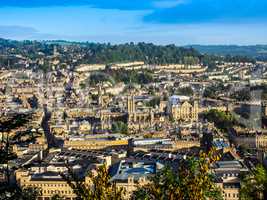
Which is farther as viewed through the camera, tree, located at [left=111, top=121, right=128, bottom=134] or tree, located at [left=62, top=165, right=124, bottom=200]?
tree, located at [left=111, top=121, right=128, bottom=134]

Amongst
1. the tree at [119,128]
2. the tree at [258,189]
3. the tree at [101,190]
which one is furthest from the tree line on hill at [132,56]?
the tree at [101,190]

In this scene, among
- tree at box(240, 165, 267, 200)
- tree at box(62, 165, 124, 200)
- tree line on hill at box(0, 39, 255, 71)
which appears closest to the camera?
tree at box(62, 165, 124, 200)

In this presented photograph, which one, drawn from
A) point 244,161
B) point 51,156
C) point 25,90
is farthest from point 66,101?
point 244,161

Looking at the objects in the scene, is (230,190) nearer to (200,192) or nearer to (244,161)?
(244,161)

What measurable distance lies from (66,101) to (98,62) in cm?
2078

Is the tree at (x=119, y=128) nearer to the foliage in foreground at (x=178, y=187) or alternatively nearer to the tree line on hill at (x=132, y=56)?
the foliage in foreground at (x=178, y=187)

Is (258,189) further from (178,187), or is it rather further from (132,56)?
(132,56)

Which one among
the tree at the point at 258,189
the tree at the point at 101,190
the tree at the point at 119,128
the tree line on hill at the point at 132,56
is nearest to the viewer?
the tree at the point at 101,190

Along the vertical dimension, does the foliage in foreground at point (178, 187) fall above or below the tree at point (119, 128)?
above

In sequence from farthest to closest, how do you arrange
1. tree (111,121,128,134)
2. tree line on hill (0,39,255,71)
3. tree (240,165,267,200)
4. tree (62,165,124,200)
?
tree line on hill (0,39,255,71), tree (111,121,128,134), tree (240,165,267,200), tree (62,165,124,200)

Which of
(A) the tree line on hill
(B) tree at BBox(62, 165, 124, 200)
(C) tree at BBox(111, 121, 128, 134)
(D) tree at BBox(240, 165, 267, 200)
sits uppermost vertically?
(B) tree at BBox(62, 165, 124, 200)

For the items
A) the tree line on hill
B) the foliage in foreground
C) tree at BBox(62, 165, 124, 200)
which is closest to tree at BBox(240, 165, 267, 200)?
the foliage in foreground

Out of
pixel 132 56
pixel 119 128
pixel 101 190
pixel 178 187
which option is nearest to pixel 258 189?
pixel 178 187

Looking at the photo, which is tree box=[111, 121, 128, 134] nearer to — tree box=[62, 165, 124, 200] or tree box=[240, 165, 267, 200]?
tree box=[240, 165, 267, 200]
